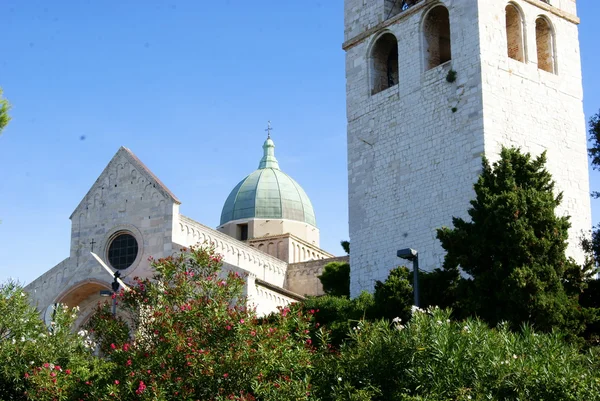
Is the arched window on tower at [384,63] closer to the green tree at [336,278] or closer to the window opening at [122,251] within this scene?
the green tree at [336,278]

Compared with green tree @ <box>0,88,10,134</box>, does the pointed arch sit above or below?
above

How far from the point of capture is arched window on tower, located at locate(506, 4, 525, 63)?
2489 centimetres

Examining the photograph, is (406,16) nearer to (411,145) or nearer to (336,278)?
(411,145)

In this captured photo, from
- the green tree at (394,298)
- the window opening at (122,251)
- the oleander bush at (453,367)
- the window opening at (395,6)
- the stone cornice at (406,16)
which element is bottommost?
the oleander bush at (453,367)

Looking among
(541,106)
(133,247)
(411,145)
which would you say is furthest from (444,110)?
(133,247)

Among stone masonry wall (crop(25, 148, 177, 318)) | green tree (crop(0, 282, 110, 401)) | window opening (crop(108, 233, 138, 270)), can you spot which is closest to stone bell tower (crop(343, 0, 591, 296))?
stone masonry wall (crop(25, 148, 177, 318))

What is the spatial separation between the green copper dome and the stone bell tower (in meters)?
13.4

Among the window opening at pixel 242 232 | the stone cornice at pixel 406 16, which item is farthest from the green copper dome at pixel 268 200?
the stone cornice at pixel 406 16

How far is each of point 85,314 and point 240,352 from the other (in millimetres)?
17658

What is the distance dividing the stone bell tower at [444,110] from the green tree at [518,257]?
367cm

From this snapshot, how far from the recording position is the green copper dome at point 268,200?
39.7 meters

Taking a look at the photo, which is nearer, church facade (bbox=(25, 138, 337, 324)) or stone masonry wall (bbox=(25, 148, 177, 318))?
church facade (bbox=(25, 138, 337, 324))

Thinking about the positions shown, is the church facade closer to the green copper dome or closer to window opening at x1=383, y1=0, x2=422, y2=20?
the green copper dome

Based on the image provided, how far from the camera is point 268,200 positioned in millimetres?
40000
